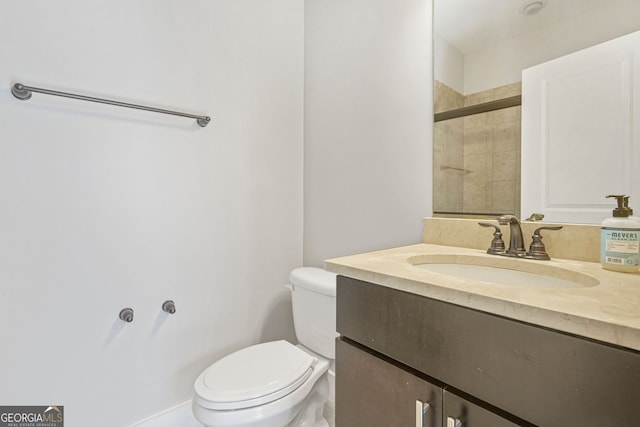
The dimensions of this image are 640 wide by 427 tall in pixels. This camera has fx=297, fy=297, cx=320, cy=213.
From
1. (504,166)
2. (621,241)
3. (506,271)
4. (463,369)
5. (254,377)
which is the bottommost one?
(254,377)

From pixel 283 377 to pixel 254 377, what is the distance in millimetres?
106

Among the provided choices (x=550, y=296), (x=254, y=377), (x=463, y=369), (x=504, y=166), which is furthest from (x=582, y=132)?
(x=254, y=377)

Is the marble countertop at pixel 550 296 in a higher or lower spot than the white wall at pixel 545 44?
lower

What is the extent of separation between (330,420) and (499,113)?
4.81ft

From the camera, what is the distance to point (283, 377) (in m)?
1.07

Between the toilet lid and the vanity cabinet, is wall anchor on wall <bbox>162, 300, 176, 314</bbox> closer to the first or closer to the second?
the toilet lid

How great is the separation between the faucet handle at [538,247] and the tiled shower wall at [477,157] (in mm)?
123

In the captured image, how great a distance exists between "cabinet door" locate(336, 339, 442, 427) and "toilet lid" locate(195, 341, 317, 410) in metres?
0.32

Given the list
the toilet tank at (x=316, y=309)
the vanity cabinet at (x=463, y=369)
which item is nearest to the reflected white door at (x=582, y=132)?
the vanity cabinet at (x=463, y=369)

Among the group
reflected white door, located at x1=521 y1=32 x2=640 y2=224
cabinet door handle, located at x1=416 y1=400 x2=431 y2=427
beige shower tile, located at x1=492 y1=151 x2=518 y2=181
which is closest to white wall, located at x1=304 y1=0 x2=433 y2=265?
beige shower tile, located at x1=492 y1=151 x2=518 y2=181

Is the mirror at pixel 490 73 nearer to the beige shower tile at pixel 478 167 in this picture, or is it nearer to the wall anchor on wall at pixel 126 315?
the beige shower tile at pixel 478 167

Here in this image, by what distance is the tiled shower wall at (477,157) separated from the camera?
A: 996mm

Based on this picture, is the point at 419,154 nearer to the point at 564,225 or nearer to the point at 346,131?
the point at 346,131

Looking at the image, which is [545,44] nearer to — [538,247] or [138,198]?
[538,247]
